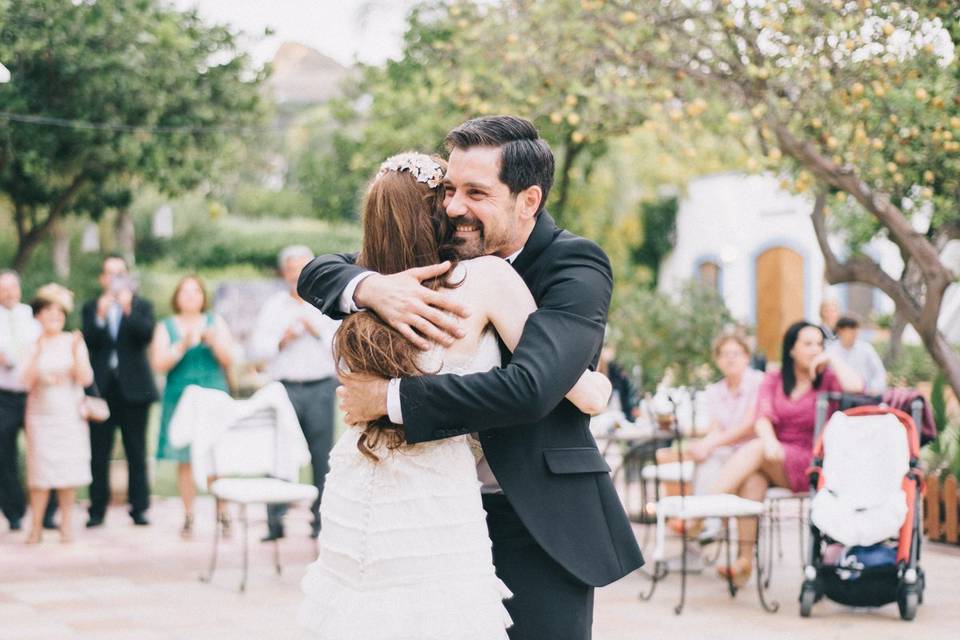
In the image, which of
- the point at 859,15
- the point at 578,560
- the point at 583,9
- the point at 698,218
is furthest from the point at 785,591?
the point at 698,218

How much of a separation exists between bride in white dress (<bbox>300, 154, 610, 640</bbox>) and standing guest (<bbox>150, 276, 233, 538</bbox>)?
21.4 feet

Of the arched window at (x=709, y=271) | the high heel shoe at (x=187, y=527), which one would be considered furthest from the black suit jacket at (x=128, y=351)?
the arched window at (x=709, y=271)

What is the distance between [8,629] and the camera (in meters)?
5.84

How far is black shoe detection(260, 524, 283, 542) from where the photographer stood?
326 inches

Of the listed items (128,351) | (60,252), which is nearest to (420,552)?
(128,351)

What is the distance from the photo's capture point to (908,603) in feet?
20.0

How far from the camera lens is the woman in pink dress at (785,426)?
→ 7137 mm

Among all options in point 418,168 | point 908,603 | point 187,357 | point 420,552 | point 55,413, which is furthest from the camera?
point 187,357

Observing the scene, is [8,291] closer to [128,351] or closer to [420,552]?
[128,351]

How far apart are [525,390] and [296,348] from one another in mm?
Answer: 6011

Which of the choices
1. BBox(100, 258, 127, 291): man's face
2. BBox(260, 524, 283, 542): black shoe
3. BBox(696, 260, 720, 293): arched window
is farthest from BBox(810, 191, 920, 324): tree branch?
BBox(696, 260, 720, 293): arched window

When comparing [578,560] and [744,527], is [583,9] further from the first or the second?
[578,560]

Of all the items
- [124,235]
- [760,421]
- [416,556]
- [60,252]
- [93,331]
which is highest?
[124,235]

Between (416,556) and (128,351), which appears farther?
(128,351)
